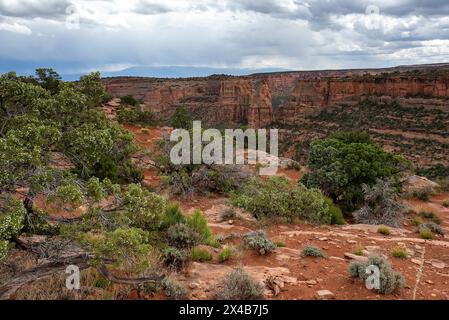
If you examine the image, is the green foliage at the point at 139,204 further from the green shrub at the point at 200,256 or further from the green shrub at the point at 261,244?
the green shrub at the point at 261,244

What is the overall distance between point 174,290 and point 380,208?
10777 millimetres

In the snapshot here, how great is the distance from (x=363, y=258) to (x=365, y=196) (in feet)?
23.4

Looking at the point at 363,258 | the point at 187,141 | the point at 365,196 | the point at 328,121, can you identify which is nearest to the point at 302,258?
the point at 363,258

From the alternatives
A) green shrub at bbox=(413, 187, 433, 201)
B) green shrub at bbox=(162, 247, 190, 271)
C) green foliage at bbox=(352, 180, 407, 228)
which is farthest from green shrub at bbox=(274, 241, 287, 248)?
green shrub at bbox=(413, 187, 433, 201)

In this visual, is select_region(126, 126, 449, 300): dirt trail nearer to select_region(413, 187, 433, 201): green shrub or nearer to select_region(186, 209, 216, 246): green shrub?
select_region(186, 209, 216, 246): green shrub

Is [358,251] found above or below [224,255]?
below

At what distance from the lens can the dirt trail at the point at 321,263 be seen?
19.8 ft

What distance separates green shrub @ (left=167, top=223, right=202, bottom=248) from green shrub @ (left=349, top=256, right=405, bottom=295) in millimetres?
2945

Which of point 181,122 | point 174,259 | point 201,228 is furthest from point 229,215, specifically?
point 181,122

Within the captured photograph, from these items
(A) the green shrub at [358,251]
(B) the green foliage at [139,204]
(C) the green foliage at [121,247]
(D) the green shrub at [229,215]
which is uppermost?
(B) the green foliage at [139,204]

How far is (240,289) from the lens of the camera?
544 centimetres

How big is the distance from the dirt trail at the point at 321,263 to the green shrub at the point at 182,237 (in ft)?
1.55

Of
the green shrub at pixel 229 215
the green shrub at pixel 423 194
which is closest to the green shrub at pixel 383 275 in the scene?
the green shrub at pixel 229 215

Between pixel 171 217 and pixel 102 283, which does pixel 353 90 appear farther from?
pixel 102 283
